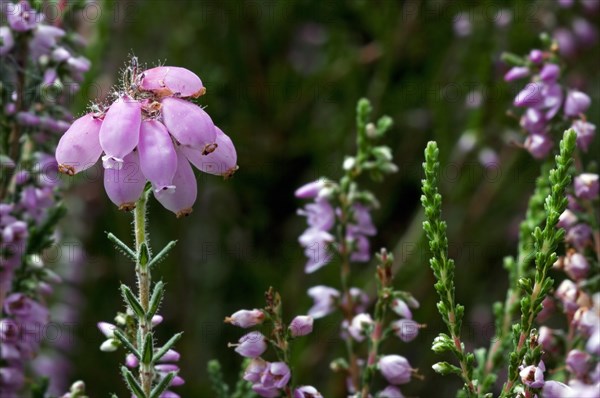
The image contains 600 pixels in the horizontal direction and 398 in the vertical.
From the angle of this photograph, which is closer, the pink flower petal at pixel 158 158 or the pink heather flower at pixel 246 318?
the pink flower petal at pixel 158 158

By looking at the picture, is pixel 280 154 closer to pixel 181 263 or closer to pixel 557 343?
pixel 181 263

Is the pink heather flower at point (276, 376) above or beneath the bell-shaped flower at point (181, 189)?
beneath

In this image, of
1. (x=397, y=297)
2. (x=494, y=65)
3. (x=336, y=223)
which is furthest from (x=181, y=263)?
(x=397, y=297)

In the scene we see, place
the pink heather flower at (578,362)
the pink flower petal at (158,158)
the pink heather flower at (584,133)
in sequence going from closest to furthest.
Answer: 1. the pink flower petal at (158,158)
2. the pink heather flower at (578,362)
3. the pink heather flower at (584,133)

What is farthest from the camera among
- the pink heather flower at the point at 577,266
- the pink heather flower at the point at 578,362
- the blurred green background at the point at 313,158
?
the blurred green background at the point at 313,158

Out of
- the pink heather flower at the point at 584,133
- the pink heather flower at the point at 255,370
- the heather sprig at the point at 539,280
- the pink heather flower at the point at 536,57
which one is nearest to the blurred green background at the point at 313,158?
the pink heather flower at the point at 536,57

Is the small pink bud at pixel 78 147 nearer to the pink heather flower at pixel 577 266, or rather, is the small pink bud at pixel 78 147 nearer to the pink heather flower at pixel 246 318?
the pink heather flower at pixel 246 318

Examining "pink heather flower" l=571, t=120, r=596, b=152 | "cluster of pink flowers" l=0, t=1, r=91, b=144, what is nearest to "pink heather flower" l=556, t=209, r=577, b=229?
"pink heather flower" l=571, t=120, r=596, b=152
